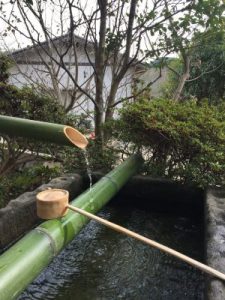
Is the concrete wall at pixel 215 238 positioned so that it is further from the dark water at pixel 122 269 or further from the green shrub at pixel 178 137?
the dark water at pixel 122 269

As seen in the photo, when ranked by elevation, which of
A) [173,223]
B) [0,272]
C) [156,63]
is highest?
[156,63]

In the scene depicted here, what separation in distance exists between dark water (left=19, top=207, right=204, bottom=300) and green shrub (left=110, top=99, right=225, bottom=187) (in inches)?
28.0

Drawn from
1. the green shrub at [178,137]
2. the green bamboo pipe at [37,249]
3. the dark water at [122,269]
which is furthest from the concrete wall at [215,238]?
the green bamboo pipe at [37,249]

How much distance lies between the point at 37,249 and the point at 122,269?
1303 millimetres

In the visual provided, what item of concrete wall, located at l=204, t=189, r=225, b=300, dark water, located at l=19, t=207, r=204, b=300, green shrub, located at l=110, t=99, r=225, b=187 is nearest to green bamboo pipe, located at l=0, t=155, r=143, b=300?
dark water, located at l=19, t=207, r=204, b=300

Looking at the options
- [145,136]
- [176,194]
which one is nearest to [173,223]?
[176,194]

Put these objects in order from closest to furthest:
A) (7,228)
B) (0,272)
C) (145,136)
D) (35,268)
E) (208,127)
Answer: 1. (0,272)
2. (35,268)
3. (7,228)
4. (208,127)
5. (145,136)

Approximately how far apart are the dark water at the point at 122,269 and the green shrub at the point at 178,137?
28.0 inches

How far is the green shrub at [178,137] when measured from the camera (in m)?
4.33

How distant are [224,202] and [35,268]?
7.65 feet

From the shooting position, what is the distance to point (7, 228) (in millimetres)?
3281

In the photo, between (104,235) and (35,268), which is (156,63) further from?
(35,268)

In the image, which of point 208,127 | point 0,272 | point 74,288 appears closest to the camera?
point 0,272

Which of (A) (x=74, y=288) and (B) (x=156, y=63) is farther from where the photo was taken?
(B) (x=156, y=63)
